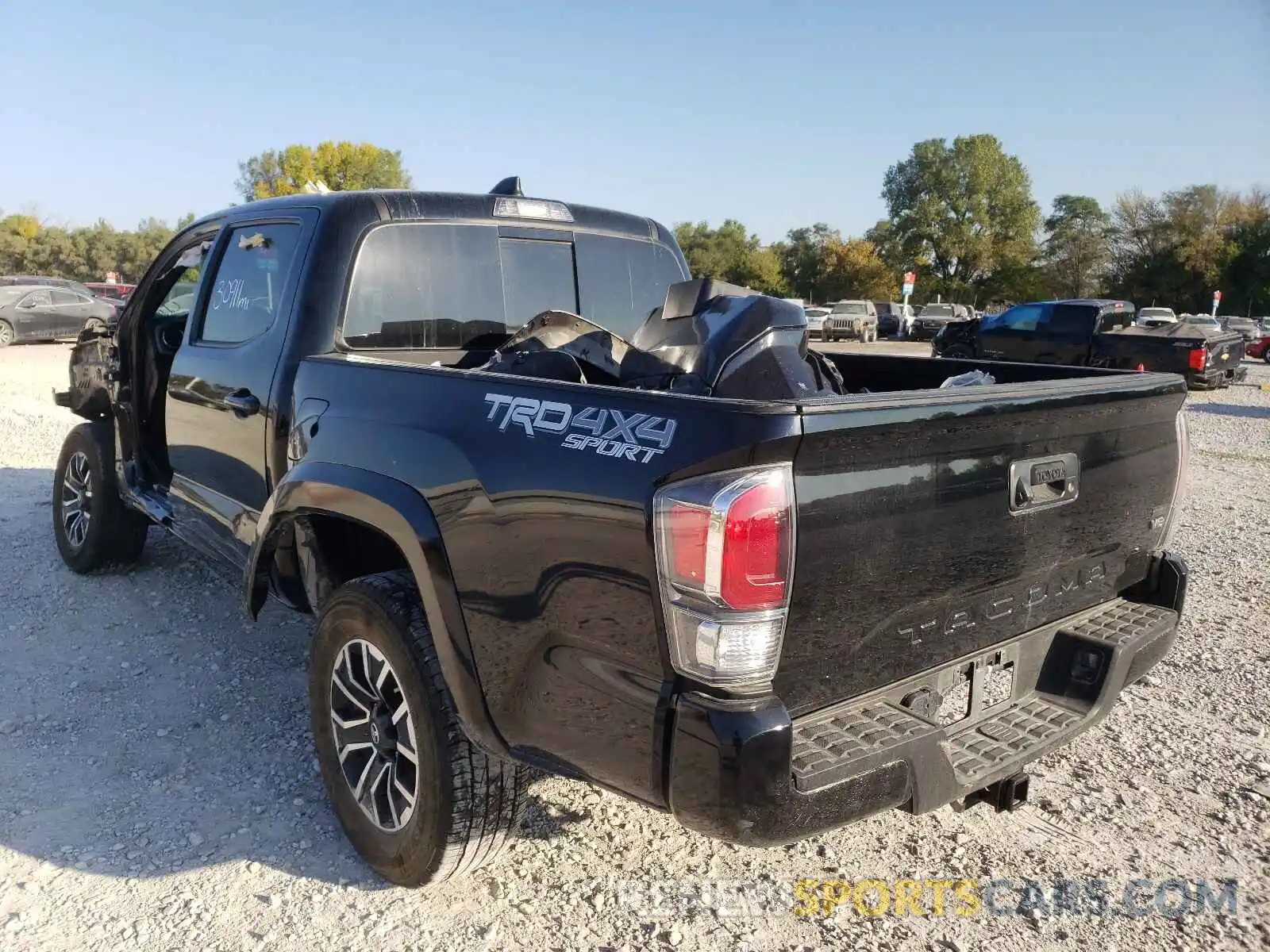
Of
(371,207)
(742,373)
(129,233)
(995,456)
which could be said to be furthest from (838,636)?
(129,233)

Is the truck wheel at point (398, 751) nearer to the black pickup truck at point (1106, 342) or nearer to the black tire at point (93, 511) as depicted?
the black tire at point (93, 511)

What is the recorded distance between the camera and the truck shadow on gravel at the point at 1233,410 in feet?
47.9

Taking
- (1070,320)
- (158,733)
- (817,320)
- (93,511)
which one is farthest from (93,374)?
(817,320)

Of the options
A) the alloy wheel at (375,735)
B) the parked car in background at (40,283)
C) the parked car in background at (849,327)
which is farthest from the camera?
the parked car in background at (849,327)

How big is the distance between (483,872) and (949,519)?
174 cm

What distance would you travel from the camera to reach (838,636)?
2.05 m

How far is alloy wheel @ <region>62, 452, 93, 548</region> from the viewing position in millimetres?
5293

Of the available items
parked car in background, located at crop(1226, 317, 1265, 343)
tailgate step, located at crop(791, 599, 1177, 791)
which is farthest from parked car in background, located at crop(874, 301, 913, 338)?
tailgate step, located at crop(791, 599, 1177, 791)

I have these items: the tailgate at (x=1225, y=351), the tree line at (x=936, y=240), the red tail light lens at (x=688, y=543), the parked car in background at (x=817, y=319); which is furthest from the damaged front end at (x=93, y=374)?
the tree line at (x=936, y=240)

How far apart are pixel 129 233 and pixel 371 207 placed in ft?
246

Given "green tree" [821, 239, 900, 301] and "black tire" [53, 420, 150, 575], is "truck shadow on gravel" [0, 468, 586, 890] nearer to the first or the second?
"black tire" [53, 420, 150, 575]

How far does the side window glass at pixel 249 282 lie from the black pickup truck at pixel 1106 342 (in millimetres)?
14885

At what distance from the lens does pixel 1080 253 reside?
6381 cm

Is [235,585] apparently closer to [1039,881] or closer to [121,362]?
[121,362]
